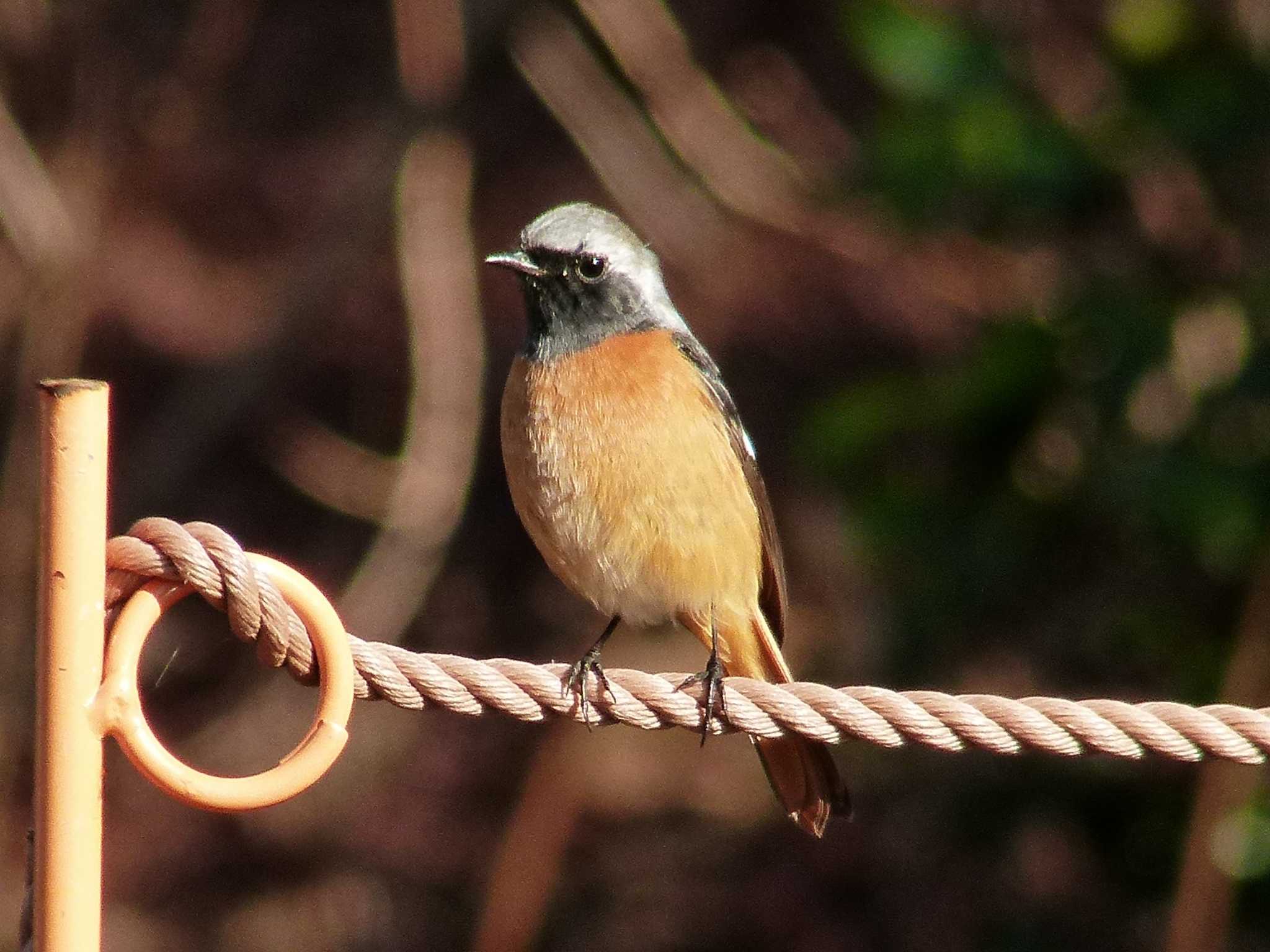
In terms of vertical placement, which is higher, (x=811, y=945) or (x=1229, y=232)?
(x=1229, y=232)

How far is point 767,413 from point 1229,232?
15.7ft

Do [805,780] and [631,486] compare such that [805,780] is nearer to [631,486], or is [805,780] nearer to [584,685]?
[631,486]

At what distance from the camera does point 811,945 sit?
894 centimetres

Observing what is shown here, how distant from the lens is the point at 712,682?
3.70 metres

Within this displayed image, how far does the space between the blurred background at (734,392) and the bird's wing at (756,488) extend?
1005mm

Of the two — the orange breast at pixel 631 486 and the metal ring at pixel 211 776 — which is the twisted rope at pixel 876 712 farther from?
the orange breast at pixel 631 486

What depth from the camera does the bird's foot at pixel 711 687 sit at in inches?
127

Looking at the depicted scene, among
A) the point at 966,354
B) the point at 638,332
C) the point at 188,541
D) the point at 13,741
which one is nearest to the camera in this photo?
the point at 188,541

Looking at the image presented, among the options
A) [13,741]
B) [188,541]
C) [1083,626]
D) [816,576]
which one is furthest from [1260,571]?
[13,741]

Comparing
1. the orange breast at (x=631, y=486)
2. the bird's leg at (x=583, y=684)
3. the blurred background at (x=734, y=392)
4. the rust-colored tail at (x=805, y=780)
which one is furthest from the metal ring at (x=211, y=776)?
the blurred background at (x=734, y=392)

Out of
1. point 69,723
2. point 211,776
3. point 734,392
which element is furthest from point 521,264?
point 734,392

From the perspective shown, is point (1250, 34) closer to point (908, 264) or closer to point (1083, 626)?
point (1083, 626)

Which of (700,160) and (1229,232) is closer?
(1229,232)

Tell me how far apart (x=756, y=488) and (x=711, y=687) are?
1.21 metres
